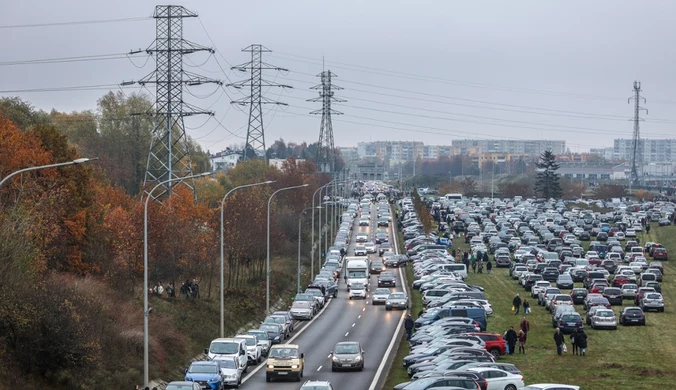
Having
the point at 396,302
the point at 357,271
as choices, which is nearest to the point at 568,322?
the point at 396,302

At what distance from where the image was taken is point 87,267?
187ft

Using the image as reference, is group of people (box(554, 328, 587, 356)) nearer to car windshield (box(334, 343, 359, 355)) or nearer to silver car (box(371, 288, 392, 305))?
car windshield (box(334, 343, 359, 355))

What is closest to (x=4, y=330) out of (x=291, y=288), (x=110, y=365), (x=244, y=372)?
(x=110, y=365)

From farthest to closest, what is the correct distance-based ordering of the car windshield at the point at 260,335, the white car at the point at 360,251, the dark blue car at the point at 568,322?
1. the white car at the point at 360,251
2. the dark blue car at the point at 568,322
3. the car windshield at the point at 260,335

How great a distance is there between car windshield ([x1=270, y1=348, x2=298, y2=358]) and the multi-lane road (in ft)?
3.45

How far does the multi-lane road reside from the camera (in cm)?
4478

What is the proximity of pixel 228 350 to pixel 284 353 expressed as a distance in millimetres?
2202

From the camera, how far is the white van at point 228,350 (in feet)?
146

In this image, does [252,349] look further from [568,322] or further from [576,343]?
[568,322]

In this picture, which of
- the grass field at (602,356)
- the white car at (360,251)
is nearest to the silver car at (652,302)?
the grass field at (602,356)

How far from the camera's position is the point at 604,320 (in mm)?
58750

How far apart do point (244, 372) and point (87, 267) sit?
523 inches

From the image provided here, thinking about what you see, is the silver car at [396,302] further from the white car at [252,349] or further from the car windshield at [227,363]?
the car windshield at [227,363]

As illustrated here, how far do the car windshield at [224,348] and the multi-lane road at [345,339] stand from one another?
4.34 feet
